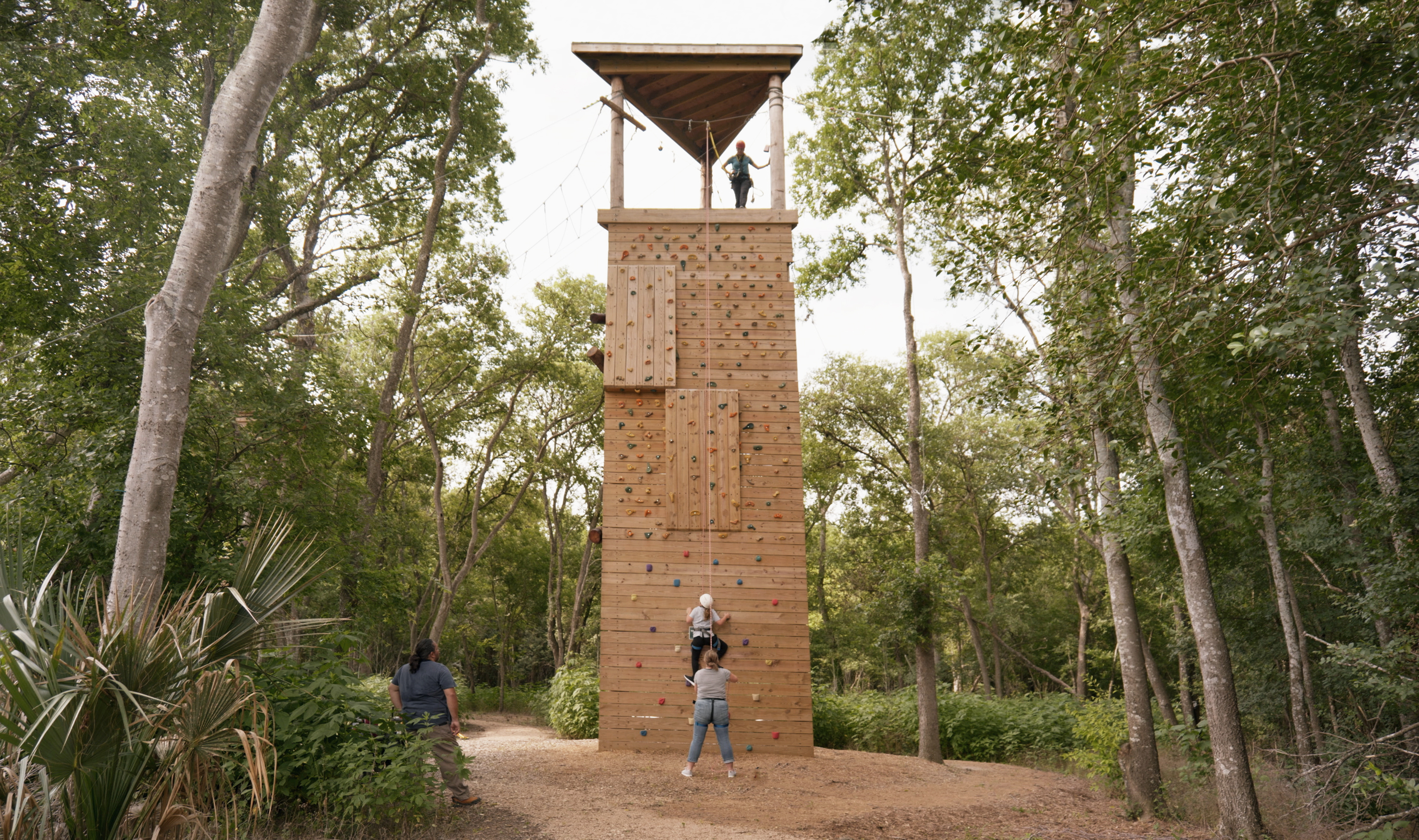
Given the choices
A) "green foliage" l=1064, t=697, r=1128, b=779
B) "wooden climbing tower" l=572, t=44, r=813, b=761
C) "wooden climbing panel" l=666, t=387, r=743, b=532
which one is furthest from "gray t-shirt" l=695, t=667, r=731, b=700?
"green foliage" l=1064, t=697, r=1128, b=779

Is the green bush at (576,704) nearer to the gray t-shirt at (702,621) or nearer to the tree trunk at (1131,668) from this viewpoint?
the gray t-shirt at (702,621)

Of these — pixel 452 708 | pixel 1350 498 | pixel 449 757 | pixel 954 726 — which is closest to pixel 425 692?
pixel 452 708

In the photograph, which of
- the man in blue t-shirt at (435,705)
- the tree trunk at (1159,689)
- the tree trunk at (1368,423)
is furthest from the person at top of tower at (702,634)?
→ the tree trunk at (1159,689)

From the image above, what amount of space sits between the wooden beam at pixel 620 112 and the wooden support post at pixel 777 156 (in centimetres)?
196

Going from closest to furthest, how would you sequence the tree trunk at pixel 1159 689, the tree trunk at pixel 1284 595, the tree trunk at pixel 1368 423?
the tree trunk at pixel 1368 423, the tree trunk at pixel 1284 595, the tree trunk at pixel 1159 689

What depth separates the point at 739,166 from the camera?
12.4 metres

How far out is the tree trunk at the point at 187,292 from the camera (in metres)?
6.24

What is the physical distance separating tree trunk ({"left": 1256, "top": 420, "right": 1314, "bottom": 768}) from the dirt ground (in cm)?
381

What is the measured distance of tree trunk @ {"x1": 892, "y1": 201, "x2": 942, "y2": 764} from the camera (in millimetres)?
13297

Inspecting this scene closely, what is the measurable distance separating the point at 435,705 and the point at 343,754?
92cm

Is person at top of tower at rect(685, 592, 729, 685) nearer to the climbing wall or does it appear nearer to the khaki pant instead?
the climbing wall

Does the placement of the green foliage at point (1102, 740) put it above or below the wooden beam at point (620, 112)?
below

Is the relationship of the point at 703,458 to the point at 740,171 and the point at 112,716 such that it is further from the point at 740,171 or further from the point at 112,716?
the point at 112,716

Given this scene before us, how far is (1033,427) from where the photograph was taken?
751 centimetres
